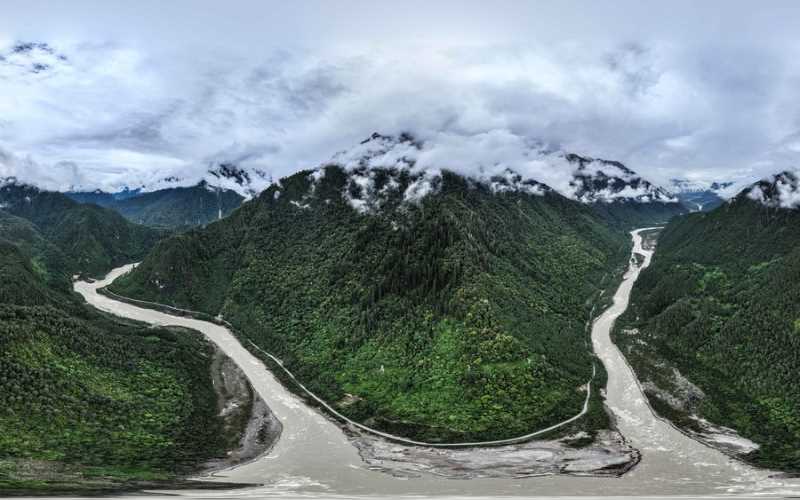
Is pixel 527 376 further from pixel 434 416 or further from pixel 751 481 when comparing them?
pixel 751 481

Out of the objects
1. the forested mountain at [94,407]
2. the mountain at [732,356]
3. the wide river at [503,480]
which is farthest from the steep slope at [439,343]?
the forested mountain at [94,407]

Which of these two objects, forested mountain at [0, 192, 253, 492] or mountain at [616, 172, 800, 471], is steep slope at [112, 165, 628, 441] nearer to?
mountain at [616, 172, 800, 471]

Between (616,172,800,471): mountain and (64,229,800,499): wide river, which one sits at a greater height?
(616,172,800,471): mountain

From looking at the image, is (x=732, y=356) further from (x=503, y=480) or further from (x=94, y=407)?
(x=94, y=407)

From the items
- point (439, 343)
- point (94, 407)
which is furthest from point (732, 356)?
point (94, 407)

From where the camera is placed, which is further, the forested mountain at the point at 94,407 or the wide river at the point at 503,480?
the forested mountain at the point at 94,407

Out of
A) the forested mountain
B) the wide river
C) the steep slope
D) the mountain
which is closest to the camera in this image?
the wide river

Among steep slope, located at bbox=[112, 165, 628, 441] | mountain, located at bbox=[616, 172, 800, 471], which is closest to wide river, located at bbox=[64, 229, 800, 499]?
mountain, located at bbox=[616, 172, 800, 471]

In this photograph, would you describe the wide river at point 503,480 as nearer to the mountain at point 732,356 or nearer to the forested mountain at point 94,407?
the mountain at point 732,356

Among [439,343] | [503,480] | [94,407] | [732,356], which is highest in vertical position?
[439,343]
